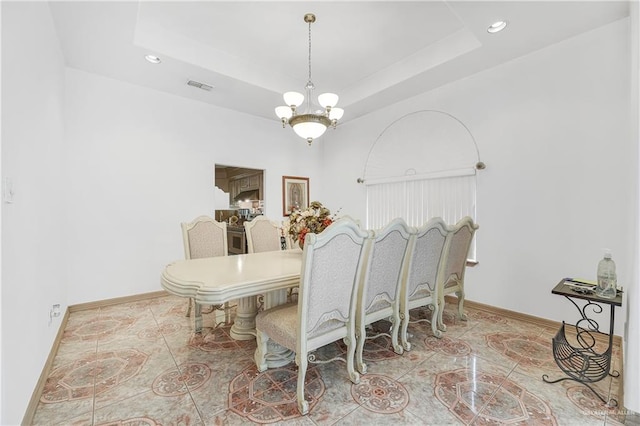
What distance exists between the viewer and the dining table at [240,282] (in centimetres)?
163

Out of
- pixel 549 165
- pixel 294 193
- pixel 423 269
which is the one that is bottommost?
pixel 423 269

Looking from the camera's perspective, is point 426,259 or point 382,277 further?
point 426,259

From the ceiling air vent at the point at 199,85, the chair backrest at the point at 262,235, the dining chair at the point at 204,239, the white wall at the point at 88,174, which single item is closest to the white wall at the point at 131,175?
the white wall at the point at 88,174

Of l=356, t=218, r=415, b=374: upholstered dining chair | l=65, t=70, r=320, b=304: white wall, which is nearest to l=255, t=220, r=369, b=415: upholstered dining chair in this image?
l=356, t=218, r=415, b=374: upholstered dining chair

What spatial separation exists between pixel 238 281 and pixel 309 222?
0.91m

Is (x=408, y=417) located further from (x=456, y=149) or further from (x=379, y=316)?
(x=456, y=149)

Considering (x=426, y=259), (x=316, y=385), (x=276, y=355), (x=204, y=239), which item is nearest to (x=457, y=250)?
(x=426, y=259)

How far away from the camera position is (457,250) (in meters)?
2.66

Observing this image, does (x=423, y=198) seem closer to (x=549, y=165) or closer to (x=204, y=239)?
(x=549, y=165)

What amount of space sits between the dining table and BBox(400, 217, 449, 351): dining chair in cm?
91

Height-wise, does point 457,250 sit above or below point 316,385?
above

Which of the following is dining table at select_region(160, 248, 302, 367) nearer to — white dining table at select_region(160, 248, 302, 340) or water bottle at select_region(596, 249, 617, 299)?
white dining table at select_region(160, 248, 302, 340)

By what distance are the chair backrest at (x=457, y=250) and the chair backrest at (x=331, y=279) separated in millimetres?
1192

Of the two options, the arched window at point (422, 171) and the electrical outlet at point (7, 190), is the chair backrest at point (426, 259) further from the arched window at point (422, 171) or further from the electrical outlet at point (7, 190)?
the electrical outlet at point (7, 190)
